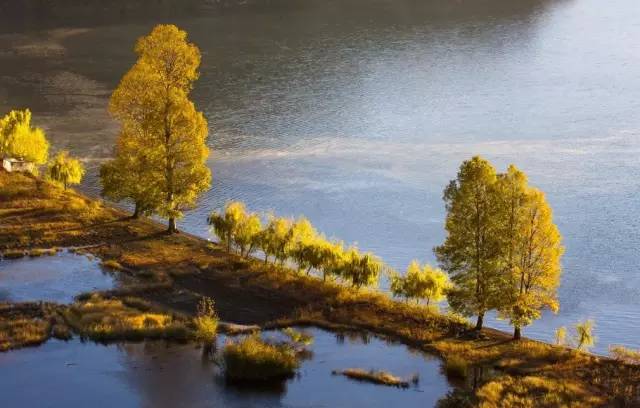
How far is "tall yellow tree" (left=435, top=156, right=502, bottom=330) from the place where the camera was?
3638cm

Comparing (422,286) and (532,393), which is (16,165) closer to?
(422,286)

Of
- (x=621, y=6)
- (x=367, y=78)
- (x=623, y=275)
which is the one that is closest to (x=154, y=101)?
(x=623, y=275)

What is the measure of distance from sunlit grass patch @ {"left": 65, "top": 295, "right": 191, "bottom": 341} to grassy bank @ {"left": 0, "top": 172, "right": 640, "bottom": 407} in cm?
191

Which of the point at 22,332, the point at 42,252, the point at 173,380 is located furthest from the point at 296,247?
the point at 22,332

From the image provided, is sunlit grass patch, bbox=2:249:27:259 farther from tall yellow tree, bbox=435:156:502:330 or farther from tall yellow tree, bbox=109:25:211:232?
tall yellow tree, bbox=435:156:502:330

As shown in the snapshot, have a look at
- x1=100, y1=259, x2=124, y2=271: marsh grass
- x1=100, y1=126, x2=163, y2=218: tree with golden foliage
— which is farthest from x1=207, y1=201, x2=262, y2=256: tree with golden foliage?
x1=100, y1=259, x2=124, y2=271: marsh grass

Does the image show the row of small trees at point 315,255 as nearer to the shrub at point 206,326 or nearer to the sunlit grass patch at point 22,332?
the shrub at point 206,326

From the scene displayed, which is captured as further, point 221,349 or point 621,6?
point 621,6

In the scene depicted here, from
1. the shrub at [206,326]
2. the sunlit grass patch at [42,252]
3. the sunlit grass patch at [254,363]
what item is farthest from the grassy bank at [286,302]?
the sunlit grass patch at [254,363]

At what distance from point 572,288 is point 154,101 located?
991 inches

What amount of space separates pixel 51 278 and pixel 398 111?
52.7m

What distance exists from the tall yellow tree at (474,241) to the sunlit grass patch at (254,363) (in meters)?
8.38

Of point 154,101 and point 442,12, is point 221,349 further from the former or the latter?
point 442,12

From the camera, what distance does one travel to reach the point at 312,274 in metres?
46.0
